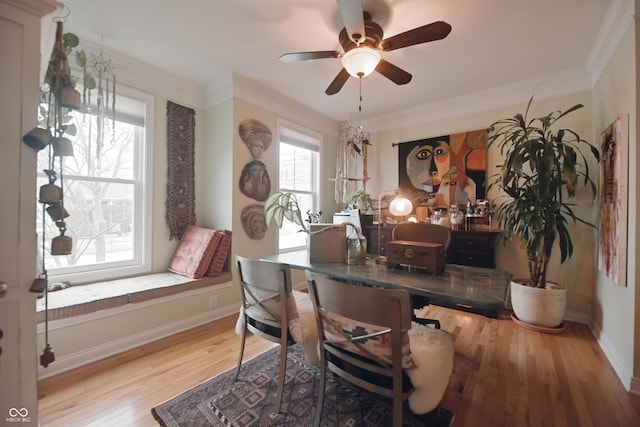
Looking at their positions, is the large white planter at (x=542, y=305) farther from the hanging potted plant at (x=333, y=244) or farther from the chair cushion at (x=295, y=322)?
the chair cushion at (x=295, y=322)

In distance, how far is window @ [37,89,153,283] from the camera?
235 cm

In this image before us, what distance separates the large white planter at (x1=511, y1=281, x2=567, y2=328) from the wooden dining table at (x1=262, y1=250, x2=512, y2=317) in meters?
1.51

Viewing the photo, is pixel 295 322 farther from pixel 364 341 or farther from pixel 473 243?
pixel 473 243

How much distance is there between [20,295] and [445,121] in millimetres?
4144

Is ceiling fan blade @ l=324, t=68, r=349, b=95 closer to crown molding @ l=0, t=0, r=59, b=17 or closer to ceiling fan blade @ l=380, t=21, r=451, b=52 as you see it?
ceiling fan blade @ l=380, t=21, r=451, b=52

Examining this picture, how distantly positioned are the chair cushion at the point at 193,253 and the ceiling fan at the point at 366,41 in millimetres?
1965

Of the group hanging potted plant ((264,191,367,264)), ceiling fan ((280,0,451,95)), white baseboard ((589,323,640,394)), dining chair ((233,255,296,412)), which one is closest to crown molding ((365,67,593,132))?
ceiling fan ((280,0,451,95))

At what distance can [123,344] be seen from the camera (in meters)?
2.17

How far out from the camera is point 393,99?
11.3ft

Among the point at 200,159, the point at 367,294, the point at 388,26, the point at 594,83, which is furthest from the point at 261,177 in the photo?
the point at 594,83

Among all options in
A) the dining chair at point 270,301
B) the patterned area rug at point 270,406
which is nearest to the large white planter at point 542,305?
the patterned area rug at point 270,406

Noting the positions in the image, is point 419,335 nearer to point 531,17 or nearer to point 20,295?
point 20,295

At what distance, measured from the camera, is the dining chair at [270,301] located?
4.64 feet

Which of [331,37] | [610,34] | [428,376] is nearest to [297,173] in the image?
[331,37]
